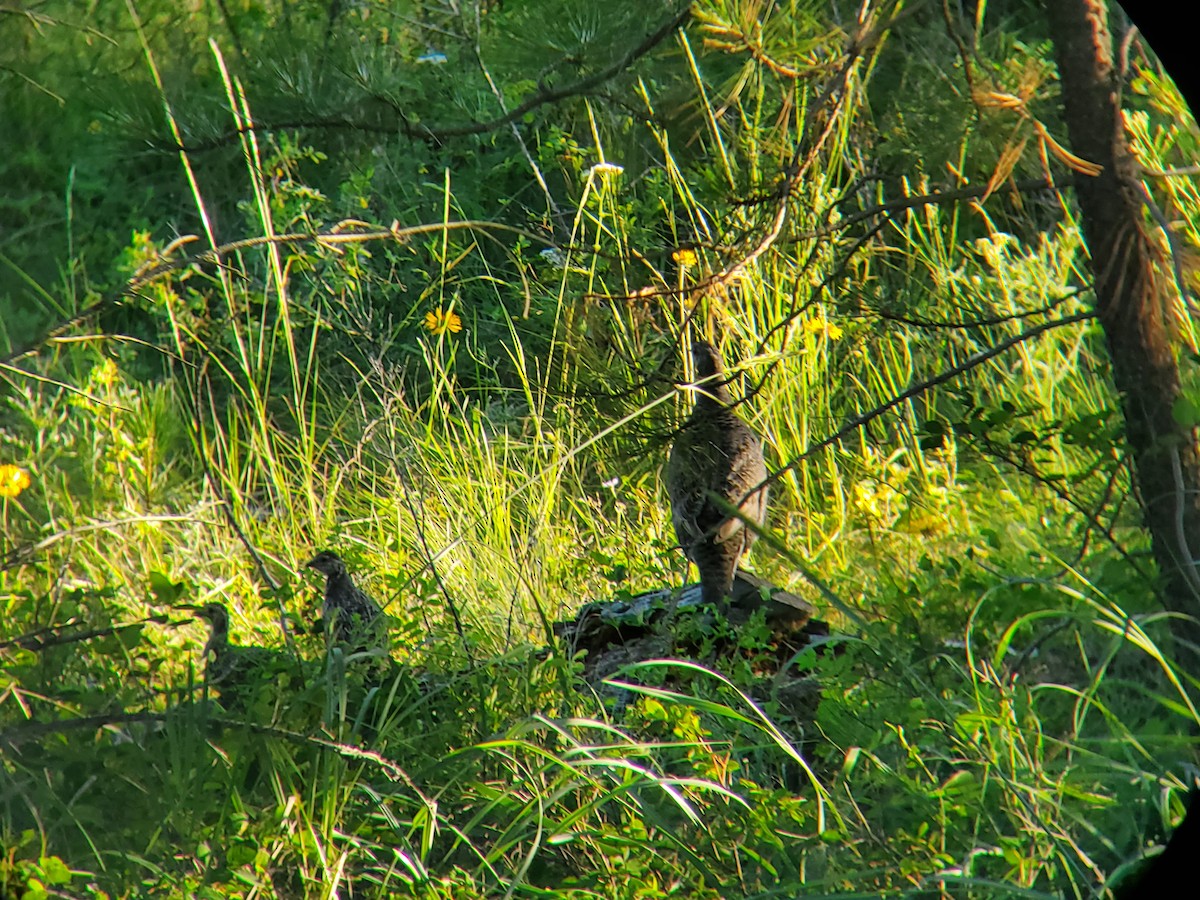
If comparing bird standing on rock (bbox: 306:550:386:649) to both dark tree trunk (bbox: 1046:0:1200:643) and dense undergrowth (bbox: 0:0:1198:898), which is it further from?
dark tree trunk (bbox: 1046:0:1200:643)

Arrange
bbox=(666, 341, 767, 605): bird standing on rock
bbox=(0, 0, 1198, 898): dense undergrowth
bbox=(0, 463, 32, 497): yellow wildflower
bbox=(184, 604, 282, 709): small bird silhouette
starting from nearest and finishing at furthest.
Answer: bbox=(0, 0, 1198, 898): dense undergrowth, bbox=(184, 604, 282, 709): small bird silhouette, bbox=(666, 341, 767, 605): bird standing on rock, bbox=(0, 463, 32, 497): yellow wildflower

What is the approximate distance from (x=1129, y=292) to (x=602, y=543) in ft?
5.99

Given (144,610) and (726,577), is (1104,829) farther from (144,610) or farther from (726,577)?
(144,610)

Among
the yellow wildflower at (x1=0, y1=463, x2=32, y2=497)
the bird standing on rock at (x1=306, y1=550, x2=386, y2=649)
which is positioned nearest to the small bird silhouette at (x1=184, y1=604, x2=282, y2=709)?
the bird standing on rock at (x1=306, y1=550, x2=386, y2=649)

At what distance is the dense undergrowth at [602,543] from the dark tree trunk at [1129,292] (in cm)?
8

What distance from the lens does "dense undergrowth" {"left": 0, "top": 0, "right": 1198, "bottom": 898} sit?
1.87 meters

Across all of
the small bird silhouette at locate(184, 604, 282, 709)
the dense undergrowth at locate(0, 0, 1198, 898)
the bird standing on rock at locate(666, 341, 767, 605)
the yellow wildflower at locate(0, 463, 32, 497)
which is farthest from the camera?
the yellow wildflower at locate(0, 463, 32, 497)

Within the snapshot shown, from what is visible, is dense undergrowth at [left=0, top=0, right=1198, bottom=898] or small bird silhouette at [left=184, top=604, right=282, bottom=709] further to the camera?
small bird silhouette at [left=184, top=604, right=282, bottom=709]

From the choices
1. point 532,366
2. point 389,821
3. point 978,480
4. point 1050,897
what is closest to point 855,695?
point 1050,897

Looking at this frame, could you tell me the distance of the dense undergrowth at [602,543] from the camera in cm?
187

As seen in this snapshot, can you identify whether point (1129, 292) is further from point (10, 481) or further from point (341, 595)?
point (10, 481)

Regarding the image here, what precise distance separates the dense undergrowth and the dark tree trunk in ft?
0.28

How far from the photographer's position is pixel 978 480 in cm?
323

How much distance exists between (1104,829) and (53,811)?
1.71m
